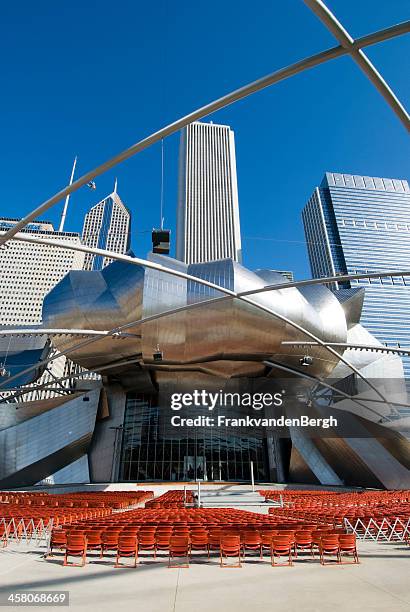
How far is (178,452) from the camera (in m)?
43.1

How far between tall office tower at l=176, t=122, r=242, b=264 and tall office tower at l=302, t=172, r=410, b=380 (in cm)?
3759

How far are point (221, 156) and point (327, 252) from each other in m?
69.5

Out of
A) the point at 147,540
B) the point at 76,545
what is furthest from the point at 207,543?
the point at 76,545

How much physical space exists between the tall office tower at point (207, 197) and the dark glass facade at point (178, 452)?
4357 inches

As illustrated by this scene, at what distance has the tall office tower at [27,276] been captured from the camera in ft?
490

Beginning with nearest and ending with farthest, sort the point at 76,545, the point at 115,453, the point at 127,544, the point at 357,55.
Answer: the point at 357,55 → the point at 127,544 → the point at 76,545 → the point at 115,453

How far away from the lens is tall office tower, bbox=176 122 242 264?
Answer: 157 metres

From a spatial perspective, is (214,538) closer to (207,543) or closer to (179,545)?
(207,543)

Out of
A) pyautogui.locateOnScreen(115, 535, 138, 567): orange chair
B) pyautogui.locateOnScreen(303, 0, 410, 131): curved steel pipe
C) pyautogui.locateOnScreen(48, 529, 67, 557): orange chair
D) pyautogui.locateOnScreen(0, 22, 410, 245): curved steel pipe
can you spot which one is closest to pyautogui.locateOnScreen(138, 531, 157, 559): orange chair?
pyautogui.locateOnScreen(115, 535, 138, 567): orange chair

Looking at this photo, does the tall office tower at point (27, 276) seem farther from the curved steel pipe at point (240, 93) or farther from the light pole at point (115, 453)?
the curved steel pipe at point (240, 93)

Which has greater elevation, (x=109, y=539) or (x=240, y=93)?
(x=240, y=93)

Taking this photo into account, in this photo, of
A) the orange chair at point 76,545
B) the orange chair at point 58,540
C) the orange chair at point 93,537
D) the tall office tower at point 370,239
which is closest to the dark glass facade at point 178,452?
the orange chair at point 58,540

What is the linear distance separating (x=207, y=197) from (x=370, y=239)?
7244 centimetres

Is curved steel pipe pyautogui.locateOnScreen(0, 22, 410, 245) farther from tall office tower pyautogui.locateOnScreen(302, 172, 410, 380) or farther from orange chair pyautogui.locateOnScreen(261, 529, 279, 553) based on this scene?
tall office tower pyautogui.locateOnScreen(302, 172, 410, 380)
